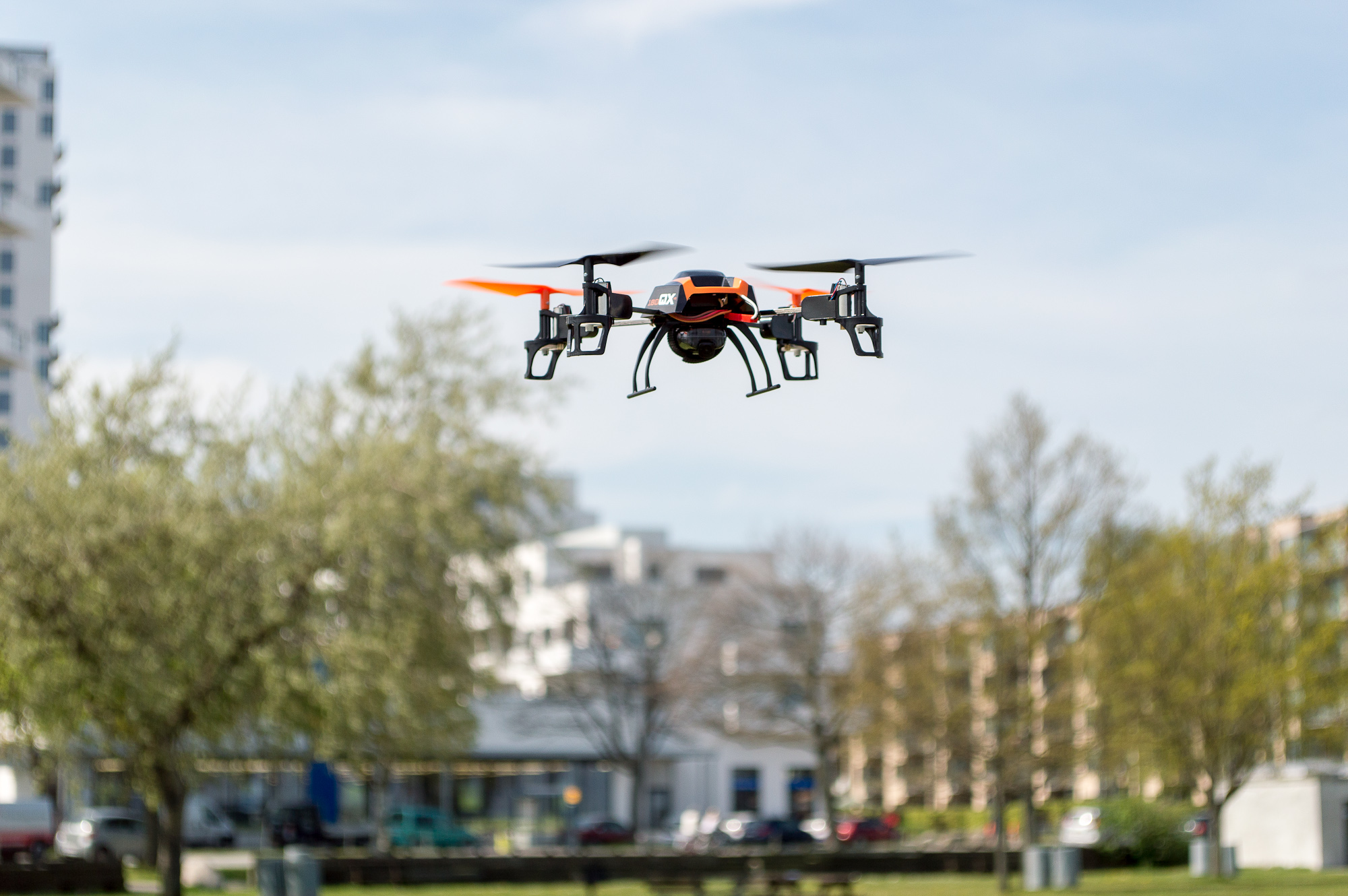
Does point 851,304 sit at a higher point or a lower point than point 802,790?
higher

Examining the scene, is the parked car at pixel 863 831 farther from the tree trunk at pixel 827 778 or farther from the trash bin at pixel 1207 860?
the trash bin at pixel 1207 860

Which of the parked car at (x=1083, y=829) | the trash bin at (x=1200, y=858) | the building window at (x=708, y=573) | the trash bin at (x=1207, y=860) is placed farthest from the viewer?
the building window at (x=708, y=573)

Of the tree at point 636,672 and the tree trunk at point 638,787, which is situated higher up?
the tree at point 636,672

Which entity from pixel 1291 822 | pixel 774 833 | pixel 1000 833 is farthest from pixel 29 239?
pixel 1291 822

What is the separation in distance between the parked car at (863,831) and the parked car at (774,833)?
10.3 ft

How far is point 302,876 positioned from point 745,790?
59705 mm

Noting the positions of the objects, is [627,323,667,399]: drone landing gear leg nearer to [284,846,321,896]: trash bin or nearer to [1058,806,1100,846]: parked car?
[284,846,321,896]: trash bin

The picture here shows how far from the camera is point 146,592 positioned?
2620 centimetres

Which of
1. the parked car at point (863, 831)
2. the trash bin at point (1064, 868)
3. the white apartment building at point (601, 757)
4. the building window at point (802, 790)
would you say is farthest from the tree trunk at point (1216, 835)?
the building window at point (802, 790)

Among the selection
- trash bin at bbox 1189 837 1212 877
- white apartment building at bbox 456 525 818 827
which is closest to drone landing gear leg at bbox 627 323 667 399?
trash bin at bbox 1189 837 1212 877

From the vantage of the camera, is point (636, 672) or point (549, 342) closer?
point (549, 342)

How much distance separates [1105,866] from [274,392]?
24.3 meters

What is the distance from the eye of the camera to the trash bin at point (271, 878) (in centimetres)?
2767

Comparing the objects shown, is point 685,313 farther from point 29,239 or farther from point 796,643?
point 29,239
